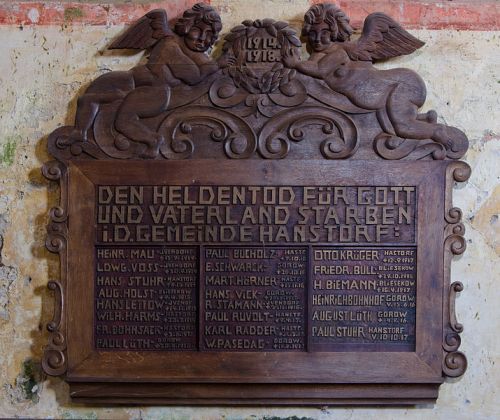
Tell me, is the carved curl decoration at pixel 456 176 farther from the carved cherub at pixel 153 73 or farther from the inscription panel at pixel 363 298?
the carved cherub at pixel 153 73

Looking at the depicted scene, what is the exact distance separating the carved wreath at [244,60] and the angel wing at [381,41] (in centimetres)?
29

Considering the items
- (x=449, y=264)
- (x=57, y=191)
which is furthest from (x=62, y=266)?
(x=449, y=264)

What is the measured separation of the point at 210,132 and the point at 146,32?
576 millimetres

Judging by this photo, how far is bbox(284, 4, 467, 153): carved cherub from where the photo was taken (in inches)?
108

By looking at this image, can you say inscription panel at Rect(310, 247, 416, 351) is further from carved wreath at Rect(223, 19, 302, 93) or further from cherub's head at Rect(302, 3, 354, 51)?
cherub's head at Rect(302, 3, 354, 51)

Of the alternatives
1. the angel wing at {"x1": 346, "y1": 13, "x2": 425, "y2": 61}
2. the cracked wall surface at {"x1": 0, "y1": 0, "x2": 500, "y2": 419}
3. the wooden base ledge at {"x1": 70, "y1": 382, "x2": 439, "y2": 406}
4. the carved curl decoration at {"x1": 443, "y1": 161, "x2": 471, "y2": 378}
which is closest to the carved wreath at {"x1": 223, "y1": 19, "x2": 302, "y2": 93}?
the cracked wall surface at {"x1": 0, "y1": 0, "x2": 500, "y2": 419}

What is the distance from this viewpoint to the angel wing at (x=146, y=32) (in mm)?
2799

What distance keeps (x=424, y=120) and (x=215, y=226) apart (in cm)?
111

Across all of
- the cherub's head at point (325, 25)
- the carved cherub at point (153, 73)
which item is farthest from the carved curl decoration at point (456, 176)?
the carved cherub at point (153, 73)

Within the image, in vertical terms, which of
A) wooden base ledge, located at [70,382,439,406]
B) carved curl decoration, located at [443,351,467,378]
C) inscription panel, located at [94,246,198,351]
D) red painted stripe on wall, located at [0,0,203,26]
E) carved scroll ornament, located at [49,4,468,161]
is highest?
red painted stripe on wall, located at [0,0,203,26]

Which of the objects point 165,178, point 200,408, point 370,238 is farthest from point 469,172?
point 200,408

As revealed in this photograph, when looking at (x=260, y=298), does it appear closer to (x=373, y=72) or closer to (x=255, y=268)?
(x=255, y=268)

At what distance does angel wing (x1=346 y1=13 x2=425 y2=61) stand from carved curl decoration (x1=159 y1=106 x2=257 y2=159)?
0.64m

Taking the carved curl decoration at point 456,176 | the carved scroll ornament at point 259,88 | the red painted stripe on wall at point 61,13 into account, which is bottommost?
the carved curl decoration at point 456,176
